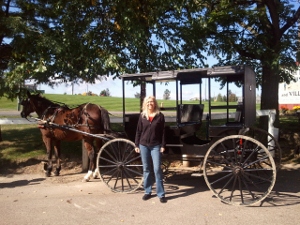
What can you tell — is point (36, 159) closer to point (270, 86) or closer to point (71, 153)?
point (71, 153)

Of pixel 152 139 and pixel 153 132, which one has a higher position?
pixel 153 132

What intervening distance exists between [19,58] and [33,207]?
4085mm

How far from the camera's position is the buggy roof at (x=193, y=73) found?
550 cm

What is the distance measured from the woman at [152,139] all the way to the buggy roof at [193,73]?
2.03ft

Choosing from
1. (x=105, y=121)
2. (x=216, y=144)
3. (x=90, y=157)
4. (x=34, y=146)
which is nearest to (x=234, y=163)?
(x=216, y=144)

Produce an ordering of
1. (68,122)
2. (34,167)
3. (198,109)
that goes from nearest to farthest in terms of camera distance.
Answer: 1. (198,109)
2. (68,122)
3. (34,167)

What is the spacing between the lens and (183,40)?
8039 millimetres

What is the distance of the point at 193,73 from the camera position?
6.30 metres

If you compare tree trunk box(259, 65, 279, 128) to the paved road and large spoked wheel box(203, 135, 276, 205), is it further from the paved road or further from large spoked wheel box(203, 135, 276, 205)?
large spoked wheel box(203, 135, 276, 205)

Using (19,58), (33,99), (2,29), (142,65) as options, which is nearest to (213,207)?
(142,65)

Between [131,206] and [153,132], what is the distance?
1.25 meters

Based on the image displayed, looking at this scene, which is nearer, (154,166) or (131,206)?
(131,206)

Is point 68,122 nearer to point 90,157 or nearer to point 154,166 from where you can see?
point 90,157

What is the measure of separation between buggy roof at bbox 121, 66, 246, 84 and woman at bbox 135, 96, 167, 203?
2.03 feet
